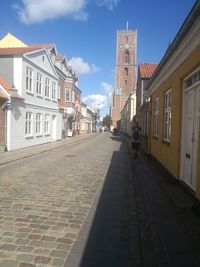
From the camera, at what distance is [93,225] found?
5.27 meters

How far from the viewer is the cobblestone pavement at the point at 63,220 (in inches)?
157

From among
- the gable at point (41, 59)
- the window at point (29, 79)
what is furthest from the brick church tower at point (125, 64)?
the window at point (29, 79)

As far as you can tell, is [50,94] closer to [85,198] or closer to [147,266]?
[85,198]

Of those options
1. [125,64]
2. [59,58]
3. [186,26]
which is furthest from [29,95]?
[125,64]

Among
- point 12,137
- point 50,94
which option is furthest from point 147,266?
point 50,94

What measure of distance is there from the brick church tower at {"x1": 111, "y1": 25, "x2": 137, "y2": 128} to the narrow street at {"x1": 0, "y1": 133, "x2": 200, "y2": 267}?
244 feet

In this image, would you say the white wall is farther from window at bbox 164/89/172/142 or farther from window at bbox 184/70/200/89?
window at bbox 184/70/200/89

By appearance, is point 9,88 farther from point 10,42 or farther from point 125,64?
point 125,64

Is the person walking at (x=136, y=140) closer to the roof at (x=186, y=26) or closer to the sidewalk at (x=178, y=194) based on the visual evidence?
the sidewalk at (x=178, y=194)

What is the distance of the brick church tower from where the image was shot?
81.9 m

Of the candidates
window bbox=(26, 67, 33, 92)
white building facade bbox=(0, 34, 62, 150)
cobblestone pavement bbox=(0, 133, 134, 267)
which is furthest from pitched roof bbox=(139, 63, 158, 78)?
cobblestone pavement bbox=(0, 133, 134, 267)

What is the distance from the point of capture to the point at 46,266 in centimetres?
369

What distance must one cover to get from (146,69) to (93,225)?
2431 centimetres

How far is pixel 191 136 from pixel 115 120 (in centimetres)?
8188
